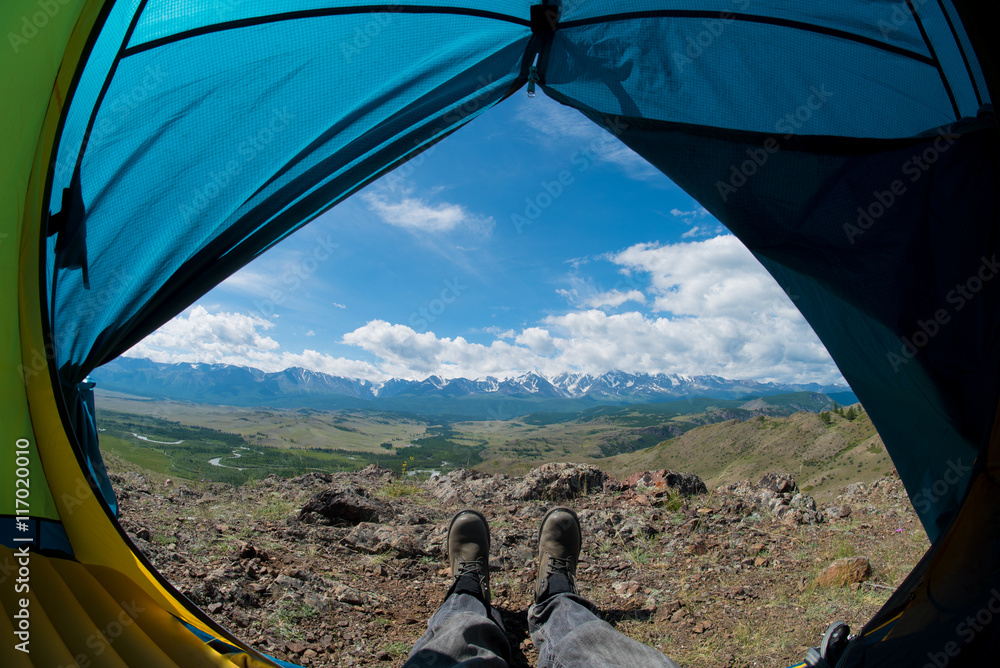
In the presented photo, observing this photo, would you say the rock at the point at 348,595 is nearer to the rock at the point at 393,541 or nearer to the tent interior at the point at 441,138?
the rock at the point at 393,541

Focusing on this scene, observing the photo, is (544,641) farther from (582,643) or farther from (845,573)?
(845,573)

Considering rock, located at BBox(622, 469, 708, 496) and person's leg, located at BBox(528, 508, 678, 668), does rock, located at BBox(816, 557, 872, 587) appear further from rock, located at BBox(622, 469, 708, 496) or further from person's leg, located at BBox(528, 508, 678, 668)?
rock, located at BBox(622, 469, 708, 496)

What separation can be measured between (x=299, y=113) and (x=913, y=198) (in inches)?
144

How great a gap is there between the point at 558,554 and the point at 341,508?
2610mm

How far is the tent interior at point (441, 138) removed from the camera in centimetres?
195

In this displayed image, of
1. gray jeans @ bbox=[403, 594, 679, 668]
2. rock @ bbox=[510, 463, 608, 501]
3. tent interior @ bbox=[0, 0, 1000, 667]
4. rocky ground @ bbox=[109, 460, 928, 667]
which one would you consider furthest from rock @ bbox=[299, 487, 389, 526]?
tent interior @ bbox=[0, 0, 1000, 667]

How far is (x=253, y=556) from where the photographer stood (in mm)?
3586

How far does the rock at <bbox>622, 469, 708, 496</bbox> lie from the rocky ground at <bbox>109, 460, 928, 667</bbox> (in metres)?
0.08

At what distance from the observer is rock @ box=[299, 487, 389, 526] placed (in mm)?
4801

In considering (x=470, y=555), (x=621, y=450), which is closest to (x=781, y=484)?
(x=470, y=555)

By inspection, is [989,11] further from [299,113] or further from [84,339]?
[84,339]

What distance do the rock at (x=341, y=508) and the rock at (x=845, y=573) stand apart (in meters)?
4.11

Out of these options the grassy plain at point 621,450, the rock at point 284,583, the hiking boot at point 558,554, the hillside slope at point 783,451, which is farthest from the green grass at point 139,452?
the hiking boot at point 558,554

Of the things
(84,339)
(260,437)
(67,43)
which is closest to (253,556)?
(84,339)
